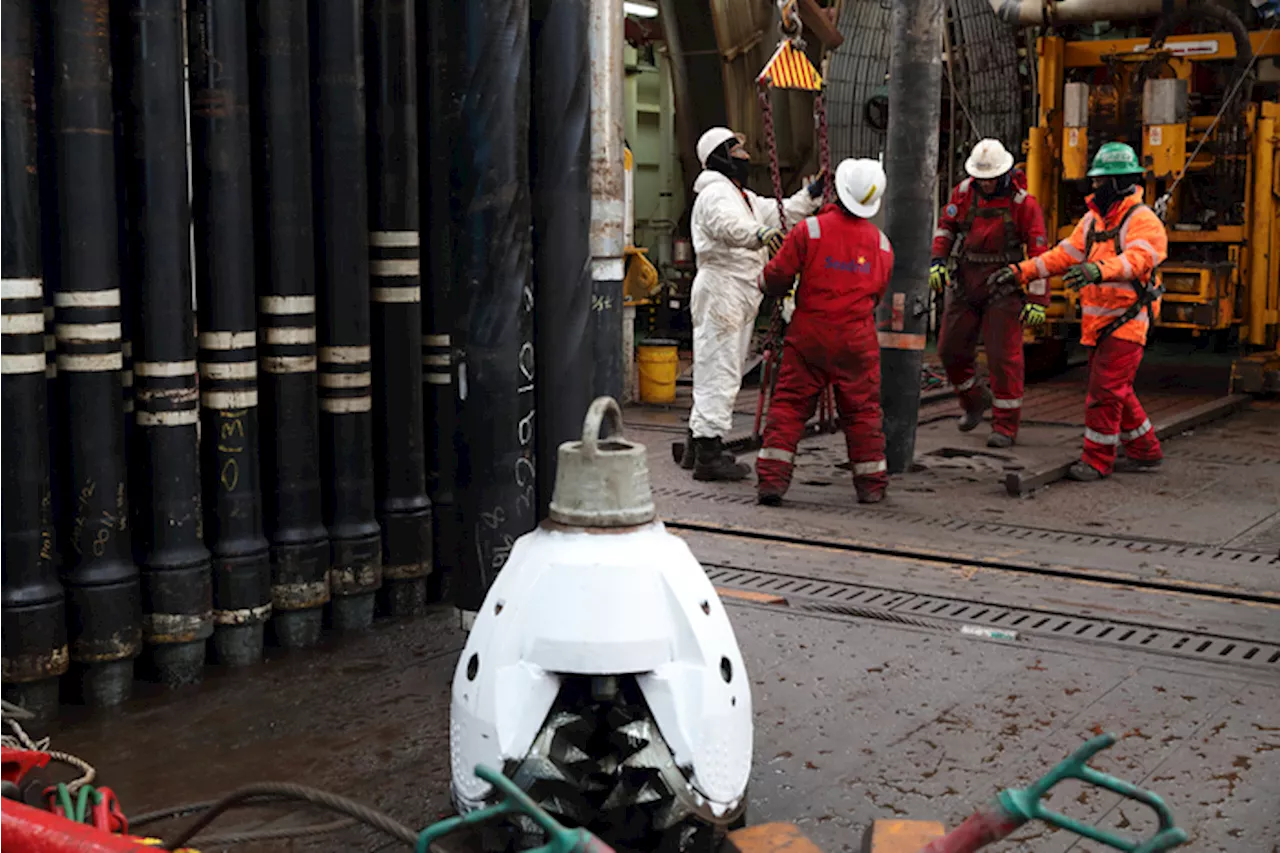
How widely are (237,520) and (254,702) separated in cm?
56

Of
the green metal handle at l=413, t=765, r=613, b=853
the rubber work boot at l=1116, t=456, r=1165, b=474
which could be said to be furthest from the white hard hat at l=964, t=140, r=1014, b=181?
the green metal handle at l=413, t=765, r=613, b=853

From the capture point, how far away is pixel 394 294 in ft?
16.0

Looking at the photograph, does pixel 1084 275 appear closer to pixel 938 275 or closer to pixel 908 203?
pixel 908 203

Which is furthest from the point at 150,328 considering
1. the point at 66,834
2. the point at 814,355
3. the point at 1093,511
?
the point at 1093,511

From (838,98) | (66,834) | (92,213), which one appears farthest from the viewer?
(838,98)

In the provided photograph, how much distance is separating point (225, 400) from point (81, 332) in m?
0.49

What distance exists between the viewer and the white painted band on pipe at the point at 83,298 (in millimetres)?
3965

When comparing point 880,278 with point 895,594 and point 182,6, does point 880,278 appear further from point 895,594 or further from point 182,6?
point 182,6

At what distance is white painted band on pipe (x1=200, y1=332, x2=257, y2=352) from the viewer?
171 inches

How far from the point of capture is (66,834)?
222 cm

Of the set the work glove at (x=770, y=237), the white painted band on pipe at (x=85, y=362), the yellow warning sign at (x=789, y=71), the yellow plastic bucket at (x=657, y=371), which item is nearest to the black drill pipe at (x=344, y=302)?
the white painted band on pipe at (x=85, y=362)

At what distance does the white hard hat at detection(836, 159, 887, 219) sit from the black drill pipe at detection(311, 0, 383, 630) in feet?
9.75

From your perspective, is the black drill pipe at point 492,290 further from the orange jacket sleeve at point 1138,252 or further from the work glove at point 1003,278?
the work glove at point 1003,278

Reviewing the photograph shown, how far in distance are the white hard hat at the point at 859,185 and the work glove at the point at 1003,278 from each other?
2.05 meters
